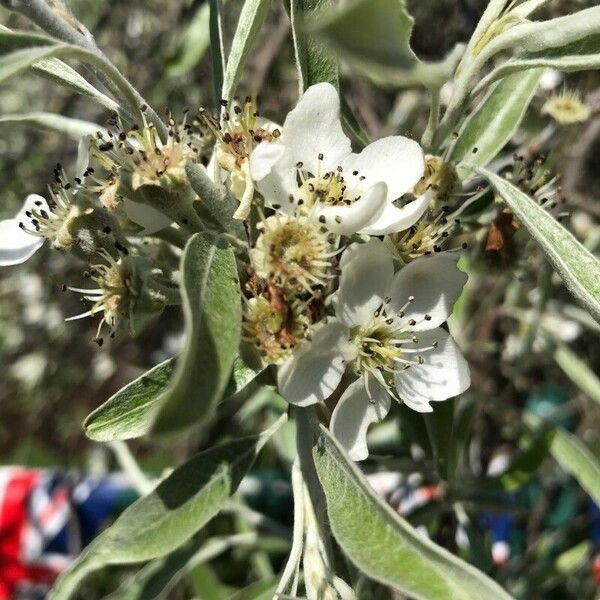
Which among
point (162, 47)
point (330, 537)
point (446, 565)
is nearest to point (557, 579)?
point (330, 537)

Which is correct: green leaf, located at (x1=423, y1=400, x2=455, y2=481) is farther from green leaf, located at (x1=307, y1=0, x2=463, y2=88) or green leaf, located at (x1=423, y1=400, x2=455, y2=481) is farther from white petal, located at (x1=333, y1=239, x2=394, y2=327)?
green leaf, located at (x1=307, y1=0, x2=463, y2=88)

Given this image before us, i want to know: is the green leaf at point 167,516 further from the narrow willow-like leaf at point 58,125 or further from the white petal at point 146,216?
the narrow willow-like leaf at point 58,125

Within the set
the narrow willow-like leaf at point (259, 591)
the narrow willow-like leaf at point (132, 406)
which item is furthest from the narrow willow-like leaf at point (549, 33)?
the narrow willow-like leaf at point (259, 591)

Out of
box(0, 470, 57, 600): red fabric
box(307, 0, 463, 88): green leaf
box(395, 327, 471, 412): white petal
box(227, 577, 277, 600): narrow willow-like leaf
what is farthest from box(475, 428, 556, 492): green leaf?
box(0, 470, 57, 600): red fabric

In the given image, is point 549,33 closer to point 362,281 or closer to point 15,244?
point 362,281

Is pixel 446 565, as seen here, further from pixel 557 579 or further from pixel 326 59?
pixel 557 579

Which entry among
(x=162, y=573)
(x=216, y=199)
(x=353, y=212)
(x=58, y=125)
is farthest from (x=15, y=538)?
(x=353, y=212)
